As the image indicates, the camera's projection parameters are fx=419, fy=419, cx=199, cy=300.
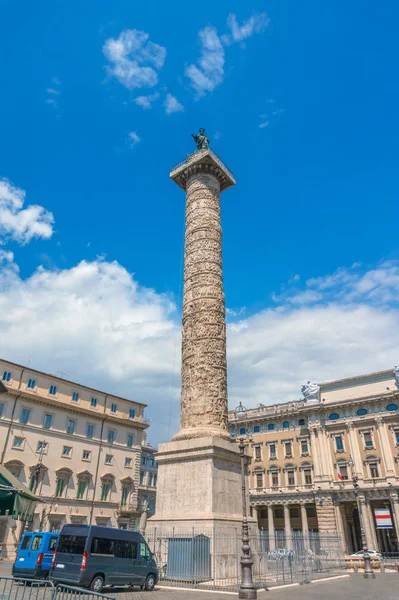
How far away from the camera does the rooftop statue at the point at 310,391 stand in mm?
40156

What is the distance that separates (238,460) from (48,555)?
644 centimetres

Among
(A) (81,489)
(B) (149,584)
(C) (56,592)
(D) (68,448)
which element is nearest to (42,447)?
(D) (68,448)

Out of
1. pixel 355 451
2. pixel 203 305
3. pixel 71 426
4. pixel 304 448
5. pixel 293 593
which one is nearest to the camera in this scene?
pixel 293 593

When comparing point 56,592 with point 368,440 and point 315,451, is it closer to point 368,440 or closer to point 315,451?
point 368,440

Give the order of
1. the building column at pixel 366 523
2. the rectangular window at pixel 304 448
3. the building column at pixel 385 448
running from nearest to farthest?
1. the building column at pixel 366 523
2. the building column at pixel 385 448
3. the rectangular window at pixel 304 448

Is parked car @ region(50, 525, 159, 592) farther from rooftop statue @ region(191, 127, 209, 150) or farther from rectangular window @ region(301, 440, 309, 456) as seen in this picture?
rectangular window @ region(301, 440, 309, 456)

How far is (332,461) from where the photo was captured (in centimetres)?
3684

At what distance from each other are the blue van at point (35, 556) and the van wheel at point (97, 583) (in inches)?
137

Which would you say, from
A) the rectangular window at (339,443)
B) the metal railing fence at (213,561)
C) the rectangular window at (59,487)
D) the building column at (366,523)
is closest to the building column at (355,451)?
the rectangular window at (339,443)

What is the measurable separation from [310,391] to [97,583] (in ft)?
110

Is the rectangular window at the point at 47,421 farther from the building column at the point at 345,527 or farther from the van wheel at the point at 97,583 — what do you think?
the building column at the point at 345,527

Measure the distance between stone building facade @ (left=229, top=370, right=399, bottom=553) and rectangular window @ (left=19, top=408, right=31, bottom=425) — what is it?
20760mm

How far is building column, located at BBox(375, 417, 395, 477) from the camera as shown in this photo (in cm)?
3358

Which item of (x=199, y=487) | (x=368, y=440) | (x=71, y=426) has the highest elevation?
(x=368, y=440)
